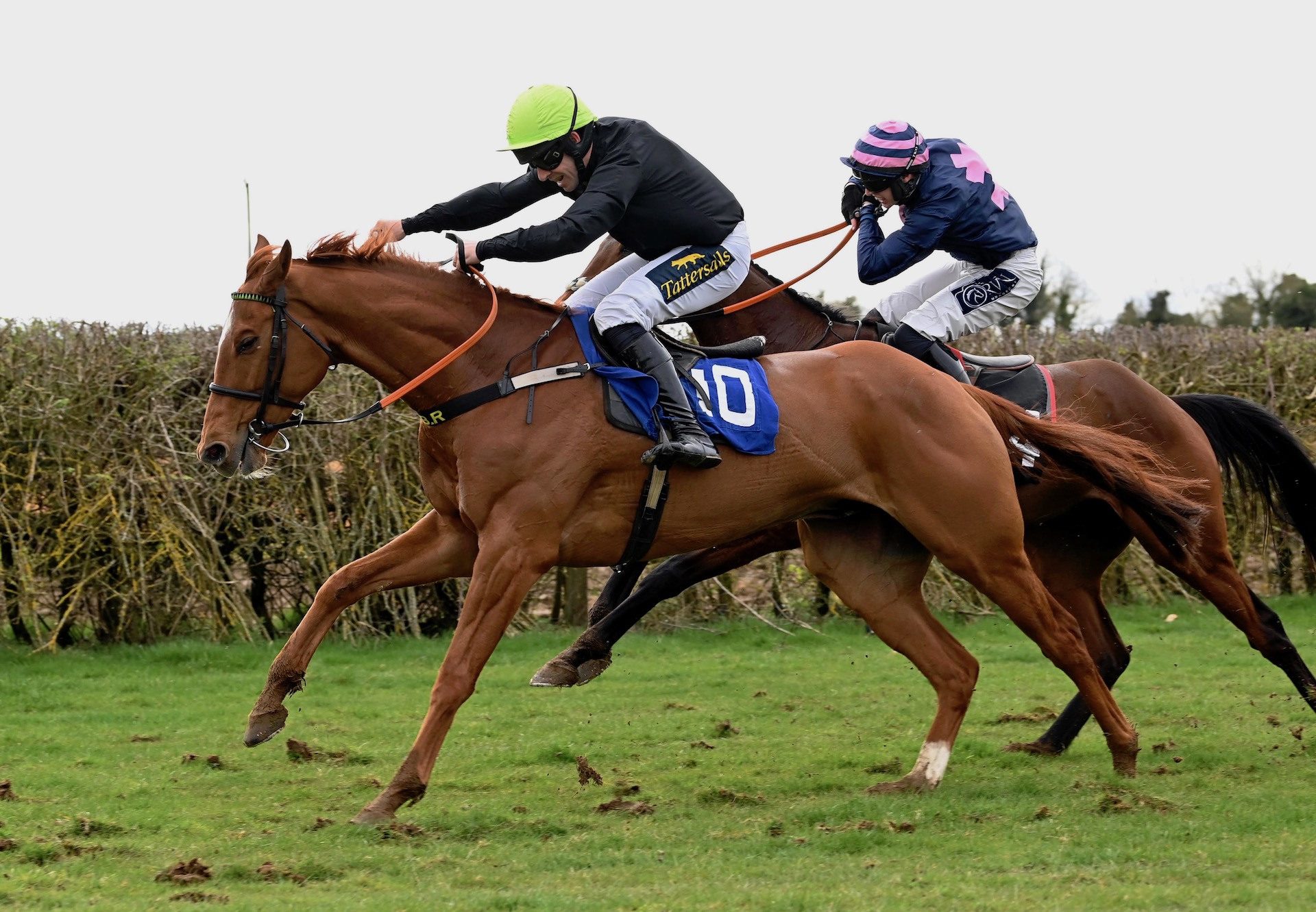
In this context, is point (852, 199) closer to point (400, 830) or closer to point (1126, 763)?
point (1126, 763)

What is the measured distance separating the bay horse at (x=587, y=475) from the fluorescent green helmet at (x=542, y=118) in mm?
592

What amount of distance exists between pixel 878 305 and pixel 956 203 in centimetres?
69

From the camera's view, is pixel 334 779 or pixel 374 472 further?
pixel 374 472

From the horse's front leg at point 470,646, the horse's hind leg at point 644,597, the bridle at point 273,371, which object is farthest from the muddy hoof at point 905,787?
the bridle at point 273,371

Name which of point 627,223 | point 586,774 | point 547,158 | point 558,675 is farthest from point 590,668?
point 547,158

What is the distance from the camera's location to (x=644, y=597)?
6551mm

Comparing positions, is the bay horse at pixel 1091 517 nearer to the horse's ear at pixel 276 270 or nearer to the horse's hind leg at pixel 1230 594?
the horse's hind leg at pixel 1230 594

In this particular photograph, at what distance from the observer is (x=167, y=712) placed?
7789mm

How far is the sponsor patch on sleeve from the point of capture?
19.1ft

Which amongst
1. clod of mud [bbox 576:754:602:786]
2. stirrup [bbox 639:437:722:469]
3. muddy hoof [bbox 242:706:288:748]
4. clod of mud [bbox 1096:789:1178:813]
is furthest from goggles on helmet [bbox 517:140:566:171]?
clod of mud [bbox 1096:789:1178:813]

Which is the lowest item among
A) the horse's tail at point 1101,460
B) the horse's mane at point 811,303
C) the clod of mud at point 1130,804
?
the clod of mud at point 1130,804

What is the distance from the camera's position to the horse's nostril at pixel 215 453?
5164 millimetres

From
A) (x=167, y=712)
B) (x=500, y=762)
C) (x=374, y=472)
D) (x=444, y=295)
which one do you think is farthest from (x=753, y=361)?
(x=374, y=472)

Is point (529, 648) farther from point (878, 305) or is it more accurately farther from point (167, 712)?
point (878, 305)
